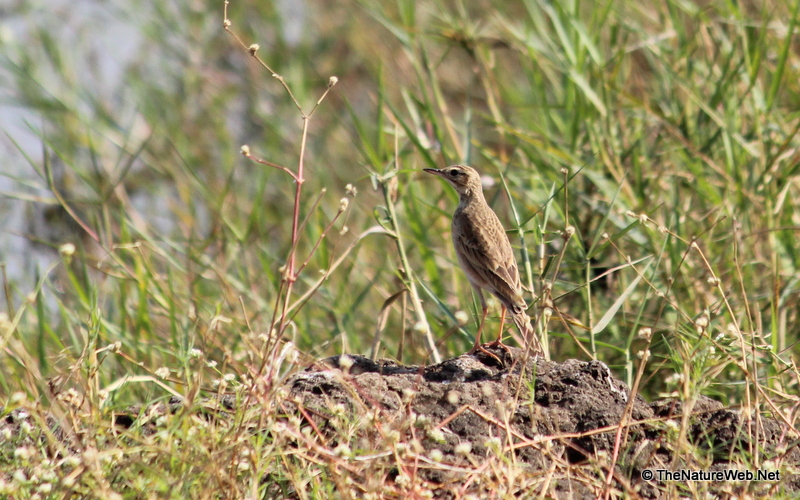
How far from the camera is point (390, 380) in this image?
132 inches

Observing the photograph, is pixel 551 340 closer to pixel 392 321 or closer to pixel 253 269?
pixel 392 321

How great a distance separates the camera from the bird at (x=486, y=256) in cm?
396

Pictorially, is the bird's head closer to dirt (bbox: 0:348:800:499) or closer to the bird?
the bird

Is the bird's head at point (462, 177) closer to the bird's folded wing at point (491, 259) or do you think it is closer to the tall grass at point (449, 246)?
the tall grass at point (449, 246)

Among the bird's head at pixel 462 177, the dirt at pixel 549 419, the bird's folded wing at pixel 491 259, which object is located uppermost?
the bird's head at pixel 462 177

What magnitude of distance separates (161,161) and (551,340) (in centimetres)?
514

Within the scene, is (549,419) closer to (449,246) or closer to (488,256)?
(488,256)

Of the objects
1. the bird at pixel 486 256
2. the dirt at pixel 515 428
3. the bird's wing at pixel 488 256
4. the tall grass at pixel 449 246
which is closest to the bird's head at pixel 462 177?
the bird at pixel 486 256

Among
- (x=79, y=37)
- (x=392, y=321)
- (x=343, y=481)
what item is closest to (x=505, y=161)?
(x=392, y=321)

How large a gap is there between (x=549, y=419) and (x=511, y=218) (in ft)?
9.13

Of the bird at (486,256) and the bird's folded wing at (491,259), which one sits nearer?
the bird at (486,256)

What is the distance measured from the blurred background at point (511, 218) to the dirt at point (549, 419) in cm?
22

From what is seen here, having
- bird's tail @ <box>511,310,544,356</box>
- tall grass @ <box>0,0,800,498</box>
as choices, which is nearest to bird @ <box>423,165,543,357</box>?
bird's tail @ <box>511,310,544,356</box>

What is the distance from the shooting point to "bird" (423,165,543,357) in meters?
3.96
